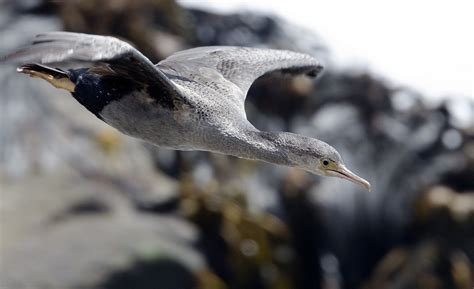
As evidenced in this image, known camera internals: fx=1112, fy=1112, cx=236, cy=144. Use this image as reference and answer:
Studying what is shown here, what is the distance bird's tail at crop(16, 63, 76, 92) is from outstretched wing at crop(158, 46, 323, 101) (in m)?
0.69

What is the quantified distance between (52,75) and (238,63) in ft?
5.42

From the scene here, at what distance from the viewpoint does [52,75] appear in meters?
7.21

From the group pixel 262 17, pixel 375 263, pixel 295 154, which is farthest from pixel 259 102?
pixel 295 154

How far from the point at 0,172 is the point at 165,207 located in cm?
191

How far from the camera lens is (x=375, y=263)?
13.9 meters

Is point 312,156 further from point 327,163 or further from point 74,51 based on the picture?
point 74,51

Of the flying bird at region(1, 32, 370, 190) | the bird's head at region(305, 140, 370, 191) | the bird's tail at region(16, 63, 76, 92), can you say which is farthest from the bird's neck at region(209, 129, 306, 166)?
the bird's tail at region(16, 63, 76, 92)

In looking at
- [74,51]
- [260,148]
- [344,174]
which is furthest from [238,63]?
[74,51]

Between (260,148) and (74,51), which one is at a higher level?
(74,51)

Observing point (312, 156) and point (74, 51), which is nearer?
point (74, 51)

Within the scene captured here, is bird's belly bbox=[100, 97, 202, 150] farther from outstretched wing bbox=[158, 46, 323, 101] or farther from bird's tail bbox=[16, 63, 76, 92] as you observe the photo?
outstretched wing bbox=[158, 46, 323, 101]

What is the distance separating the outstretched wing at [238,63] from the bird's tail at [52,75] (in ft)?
2.28

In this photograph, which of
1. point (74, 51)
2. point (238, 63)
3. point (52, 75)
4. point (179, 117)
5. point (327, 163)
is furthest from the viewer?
point (238, 63)

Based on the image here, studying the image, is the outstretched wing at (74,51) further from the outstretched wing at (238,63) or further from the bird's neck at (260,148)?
the outstretched wing at (238,63)
